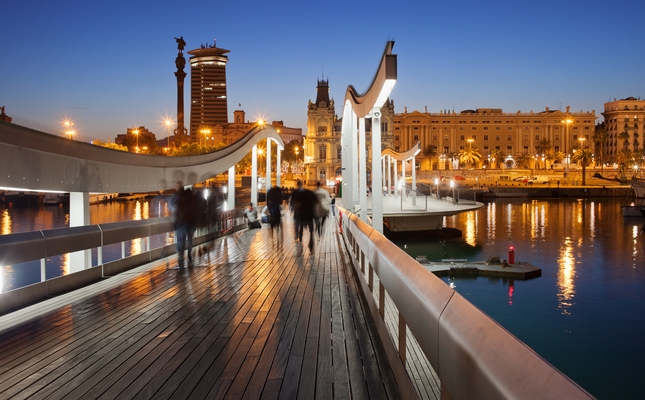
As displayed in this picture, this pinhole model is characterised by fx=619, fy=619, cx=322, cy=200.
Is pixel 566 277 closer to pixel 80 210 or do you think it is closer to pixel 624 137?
pixel 80 210

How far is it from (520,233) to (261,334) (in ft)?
157

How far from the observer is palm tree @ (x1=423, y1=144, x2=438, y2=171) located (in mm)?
148250

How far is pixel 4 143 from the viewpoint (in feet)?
27.7

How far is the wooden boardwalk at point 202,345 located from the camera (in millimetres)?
4598

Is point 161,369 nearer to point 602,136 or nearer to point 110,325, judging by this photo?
point 110,325

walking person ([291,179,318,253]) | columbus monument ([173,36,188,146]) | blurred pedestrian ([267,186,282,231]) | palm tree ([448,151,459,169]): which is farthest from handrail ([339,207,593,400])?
columbus monument ([173,36,188,146])

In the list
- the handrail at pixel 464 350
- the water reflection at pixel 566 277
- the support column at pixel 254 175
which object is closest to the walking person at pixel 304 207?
the handrail at pixel 464 350

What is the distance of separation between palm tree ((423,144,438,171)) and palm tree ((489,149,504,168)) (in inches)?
530

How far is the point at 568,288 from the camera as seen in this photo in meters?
28.8

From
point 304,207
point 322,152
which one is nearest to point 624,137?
point 322,152

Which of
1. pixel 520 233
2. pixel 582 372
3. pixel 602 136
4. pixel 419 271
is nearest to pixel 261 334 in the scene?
pixel 419 271

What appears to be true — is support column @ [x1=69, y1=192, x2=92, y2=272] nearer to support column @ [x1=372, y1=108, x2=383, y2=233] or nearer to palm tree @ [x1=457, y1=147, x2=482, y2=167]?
support column @ [x1=372, y1=108, x2=383, y2=233]

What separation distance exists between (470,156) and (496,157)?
10.8m

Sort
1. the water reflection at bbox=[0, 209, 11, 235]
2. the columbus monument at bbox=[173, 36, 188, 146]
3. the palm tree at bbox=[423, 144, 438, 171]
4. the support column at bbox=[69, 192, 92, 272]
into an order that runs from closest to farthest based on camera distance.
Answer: the support column at bbox=[69, 192, 92, 272], the water reflection at bbox=[0, 209, 11, 235], the palm tree at bbox=[423, 144, 438, 171], the columbus monument at bbox=[173, 36, 188, 146]
